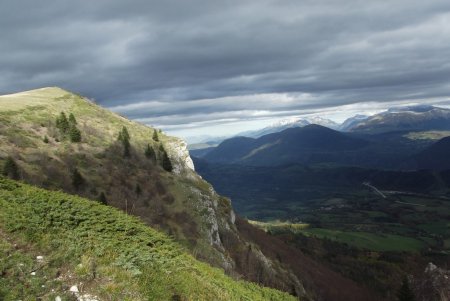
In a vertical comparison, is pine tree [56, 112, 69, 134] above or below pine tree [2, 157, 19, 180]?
above

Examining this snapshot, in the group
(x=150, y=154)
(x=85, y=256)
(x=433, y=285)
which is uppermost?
(x=85, y=256)

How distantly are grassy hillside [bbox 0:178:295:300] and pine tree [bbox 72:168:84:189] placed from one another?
133 ft

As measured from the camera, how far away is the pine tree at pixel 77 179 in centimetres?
6519

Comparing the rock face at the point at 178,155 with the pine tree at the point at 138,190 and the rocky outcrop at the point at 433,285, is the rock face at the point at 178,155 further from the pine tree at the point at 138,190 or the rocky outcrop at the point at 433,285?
the rocky outcrop at the point at 433,285

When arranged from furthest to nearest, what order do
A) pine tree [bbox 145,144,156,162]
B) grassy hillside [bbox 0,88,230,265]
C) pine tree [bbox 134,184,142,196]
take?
1. pine tree [bbox 145,144,156,162]
2. pine tree [bbox 134,184,142,196]
3. grassy hillside [bbox 0,88,230,265]

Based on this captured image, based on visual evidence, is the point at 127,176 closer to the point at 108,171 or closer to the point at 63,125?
the point at 108,171

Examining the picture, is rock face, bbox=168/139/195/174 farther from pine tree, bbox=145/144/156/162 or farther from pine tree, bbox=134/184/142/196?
pine tree, bbox=134/184/142/196

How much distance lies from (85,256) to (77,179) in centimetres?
4802

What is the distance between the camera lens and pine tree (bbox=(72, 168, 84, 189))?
65.2m

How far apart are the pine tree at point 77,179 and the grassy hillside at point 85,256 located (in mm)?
40665

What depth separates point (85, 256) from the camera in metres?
20.8

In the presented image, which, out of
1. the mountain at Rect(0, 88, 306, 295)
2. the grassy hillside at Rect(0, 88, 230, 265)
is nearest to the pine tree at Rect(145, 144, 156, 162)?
the mountain at Rect(0, 88, 306, 295)

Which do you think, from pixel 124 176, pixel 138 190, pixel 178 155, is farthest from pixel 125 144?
pixel 178 155

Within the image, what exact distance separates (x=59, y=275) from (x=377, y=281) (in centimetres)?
19607
